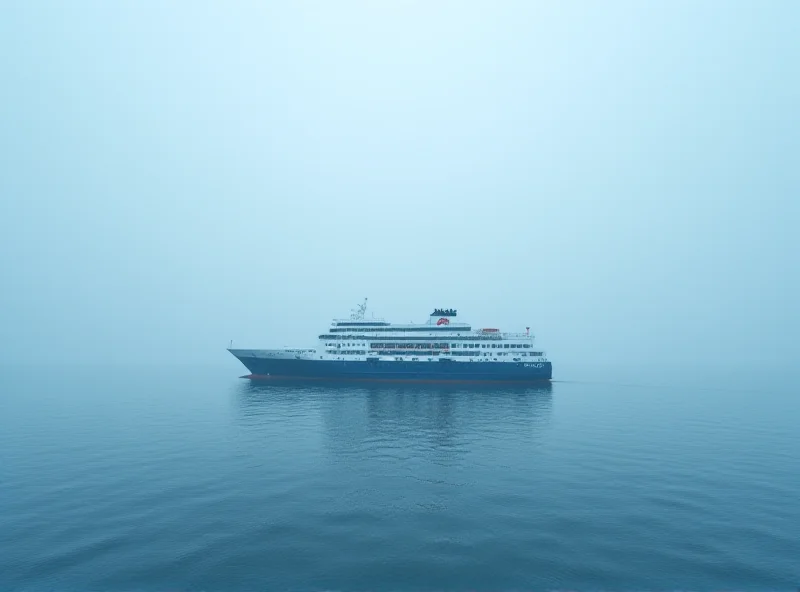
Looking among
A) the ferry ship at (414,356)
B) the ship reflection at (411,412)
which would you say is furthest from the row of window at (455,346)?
the ship reflection at (411,412)

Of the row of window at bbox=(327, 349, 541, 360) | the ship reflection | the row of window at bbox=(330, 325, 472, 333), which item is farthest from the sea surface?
the row of window at bbox=(330, 325, 472, 333)

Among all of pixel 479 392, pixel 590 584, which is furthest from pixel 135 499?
pixel 479 392

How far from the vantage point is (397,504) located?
23.3 m

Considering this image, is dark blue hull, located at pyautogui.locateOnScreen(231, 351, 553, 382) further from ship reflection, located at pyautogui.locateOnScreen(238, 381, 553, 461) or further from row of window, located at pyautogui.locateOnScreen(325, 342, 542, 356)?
row of window, located at pyautogui.locateOnScreen(325, 342, 542, 356)

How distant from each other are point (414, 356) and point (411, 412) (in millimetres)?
30575

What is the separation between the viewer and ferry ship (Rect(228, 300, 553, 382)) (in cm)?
8212

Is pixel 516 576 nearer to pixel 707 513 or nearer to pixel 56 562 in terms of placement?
pixel 707 513

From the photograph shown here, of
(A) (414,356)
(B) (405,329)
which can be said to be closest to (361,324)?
(B) (405,329)

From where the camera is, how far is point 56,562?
1738 centimetres

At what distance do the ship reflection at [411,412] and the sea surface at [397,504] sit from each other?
21.0 inches

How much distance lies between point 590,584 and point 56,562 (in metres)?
24.6

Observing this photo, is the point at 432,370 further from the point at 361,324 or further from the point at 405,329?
the point at 361,324

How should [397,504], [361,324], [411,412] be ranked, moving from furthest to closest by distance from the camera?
1. [361,324]
2. [411,412]
3. [397,504]

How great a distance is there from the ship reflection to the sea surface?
53 cm
